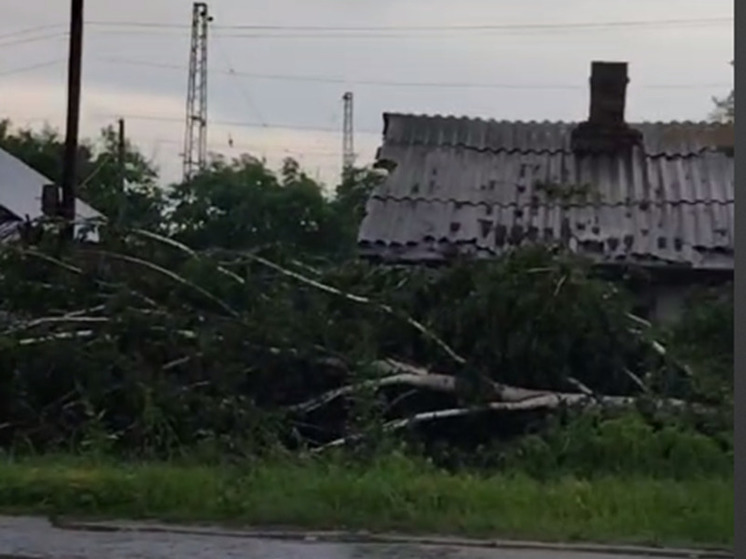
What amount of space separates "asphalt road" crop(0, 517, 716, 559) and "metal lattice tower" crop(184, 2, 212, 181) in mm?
1430

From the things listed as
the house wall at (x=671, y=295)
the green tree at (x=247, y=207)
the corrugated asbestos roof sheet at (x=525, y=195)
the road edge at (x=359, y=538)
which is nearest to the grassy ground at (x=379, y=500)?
the road edge at (x=359, y=538)

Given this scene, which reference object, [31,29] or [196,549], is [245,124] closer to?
[31,29]

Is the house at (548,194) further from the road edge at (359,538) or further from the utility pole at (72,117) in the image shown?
the road edge at (359,538)

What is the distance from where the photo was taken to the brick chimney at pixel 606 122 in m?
4.00

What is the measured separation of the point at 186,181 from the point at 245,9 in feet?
2.50

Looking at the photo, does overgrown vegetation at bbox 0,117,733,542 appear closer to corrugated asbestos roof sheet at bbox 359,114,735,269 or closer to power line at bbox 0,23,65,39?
corrugated asbestos roof sheet at bbox 359,114,735,269

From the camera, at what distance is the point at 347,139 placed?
4422 mm

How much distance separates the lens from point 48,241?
4.46 meters

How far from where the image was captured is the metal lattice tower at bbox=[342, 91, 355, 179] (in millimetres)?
4055

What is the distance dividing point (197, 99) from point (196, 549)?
1.58m

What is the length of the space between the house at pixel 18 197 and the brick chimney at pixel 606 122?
5.68ft

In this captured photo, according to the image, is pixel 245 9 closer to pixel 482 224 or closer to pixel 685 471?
pixel 482 224

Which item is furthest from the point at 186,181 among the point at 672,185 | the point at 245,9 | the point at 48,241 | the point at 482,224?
the point at 672,185

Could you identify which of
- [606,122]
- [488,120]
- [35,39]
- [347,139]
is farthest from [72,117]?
[606,122]
